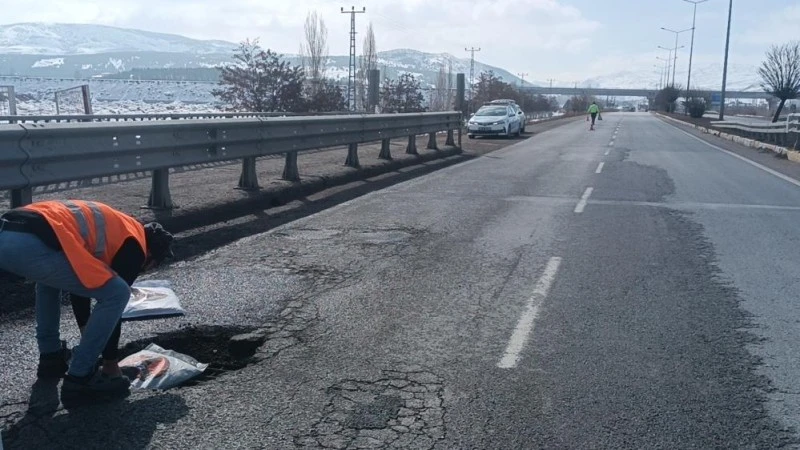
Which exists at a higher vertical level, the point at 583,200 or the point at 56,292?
the point at 56,292

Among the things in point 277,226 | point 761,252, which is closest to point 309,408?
point 277,226

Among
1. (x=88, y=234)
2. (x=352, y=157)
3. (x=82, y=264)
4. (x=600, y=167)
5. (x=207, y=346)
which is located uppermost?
(x=88, y=234)

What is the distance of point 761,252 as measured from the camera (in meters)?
8.64

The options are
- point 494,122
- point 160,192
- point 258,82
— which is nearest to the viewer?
point 160,192

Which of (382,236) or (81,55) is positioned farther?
(81,55)

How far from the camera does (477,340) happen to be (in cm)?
539

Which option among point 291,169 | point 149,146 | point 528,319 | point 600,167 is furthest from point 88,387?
point 600,167

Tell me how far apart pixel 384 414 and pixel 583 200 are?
906 centimetres

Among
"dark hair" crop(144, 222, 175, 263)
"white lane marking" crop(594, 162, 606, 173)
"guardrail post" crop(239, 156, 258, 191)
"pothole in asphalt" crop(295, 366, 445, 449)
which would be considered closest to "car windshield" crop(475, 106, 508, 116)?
"white lane marking" crop(594, 162, 606, 173)

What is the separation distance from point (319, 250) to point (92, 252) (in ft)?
13.7

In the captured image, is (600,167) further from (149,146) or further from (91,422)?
(91,422)

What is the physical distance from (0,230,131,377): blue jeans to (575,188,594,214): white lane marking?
321 inches

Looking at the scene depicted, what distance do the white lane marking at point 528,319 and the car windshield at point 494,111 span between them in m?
26.6

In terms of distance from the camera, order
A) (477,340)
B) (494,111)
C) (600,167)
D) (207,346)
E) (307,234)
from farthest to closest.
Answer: (494,111) → (600,167) → (307,234) → (477,340) → (207,346)
